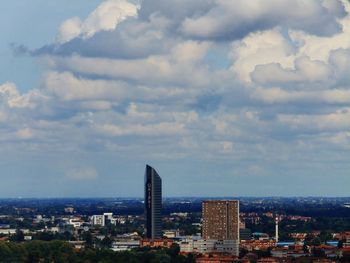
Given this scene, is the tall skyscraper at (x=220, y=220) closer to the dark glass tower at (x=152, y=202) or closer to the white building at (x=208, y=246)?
the white building at (x=208, y=246)

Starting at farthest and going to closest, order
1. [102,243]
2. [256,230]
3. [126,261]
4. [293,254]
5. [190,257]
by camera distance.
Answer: [256,230], [102,243], [293,254], [190,257], [126,261]

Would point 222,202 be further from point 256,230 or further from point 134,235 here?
point 256,230

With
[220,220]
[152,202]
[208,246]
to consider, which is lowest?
[208,246]

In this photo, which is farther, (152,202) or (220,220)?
(220,220)

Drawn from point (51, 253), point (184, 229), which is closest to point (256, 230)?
point (184, 229)

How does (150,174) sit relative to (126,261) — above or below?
above

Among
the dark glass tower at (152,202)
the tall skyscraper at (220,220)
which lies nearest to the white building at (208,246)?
the tall skyscraper at (220,220)

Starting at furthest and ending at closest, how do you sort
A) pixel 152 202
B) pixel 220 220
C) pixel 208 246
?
1. pixel 220 220
2. pixel 152 202
3. pixel 208 246

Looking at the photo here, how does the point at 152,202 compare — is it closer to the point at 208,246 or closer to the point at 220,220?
the point at 220,220

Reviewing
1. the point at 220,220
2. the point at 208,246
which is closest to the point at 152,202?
the point at 220,220
